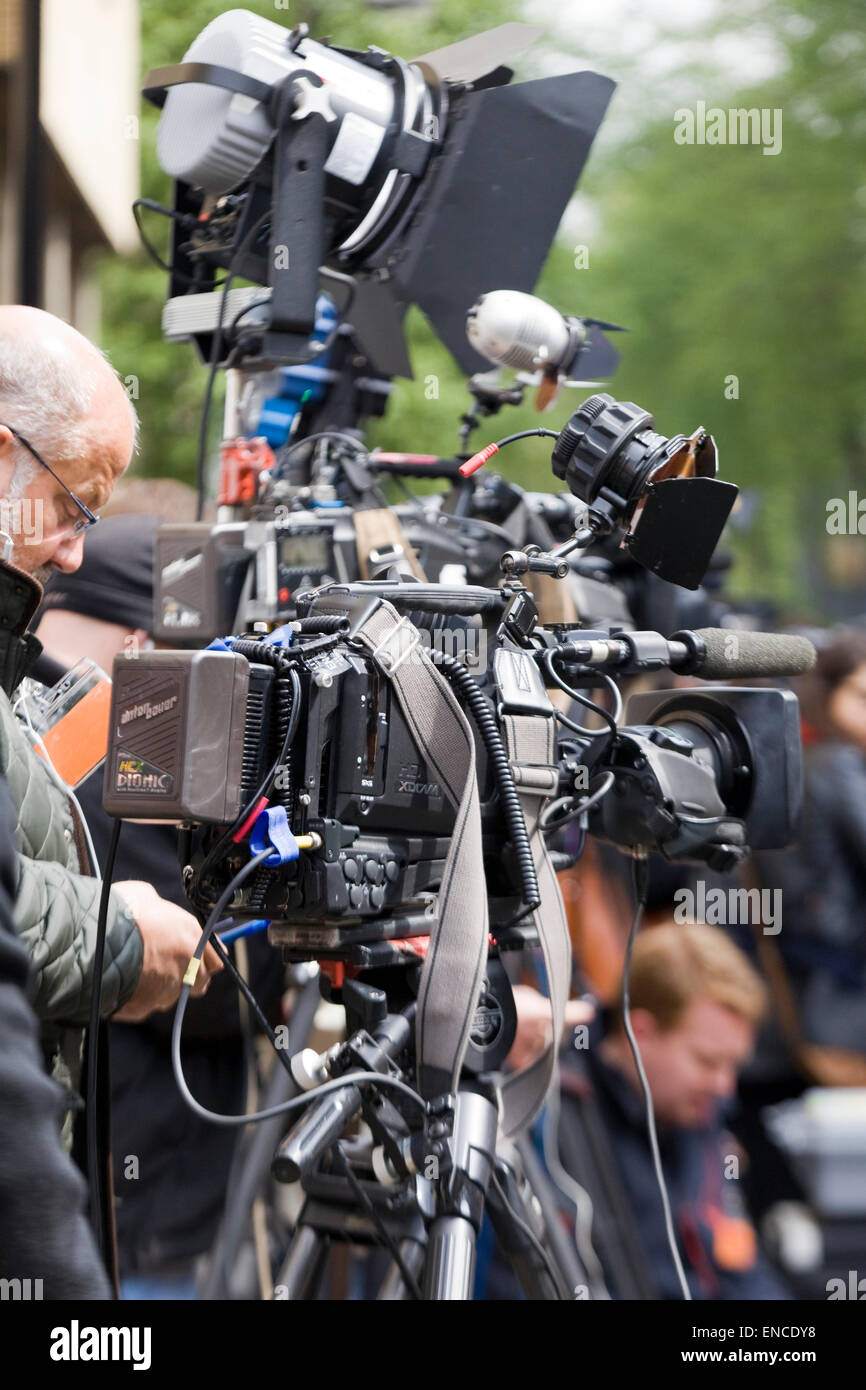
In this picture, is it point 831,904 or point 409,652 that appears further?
point 831,904

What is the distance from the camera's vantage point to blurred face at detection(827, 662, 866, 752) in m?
4.21

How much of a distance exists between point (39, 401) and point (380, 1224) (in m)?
1.15

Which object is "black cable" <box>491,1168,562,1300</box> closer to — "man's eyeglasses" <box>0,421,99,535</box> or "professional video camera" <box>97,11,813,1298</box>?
"professional video camera" <box>97,11,813,1298</box>

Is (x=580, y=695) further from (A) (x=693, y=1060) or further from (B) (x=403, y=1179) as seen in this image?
(A) (x=693, y=1060)

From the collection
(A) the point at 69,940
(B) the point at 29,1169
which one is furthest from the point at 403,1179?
(B) the point at 29,1169

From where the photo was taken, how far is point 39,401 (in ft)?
6.36

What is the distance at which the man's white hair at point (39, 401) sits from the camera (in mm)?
1932

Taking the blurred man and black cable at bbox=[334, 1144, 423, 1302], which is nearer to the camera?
black cable at bbox=[334, 1144, 423, 1302]

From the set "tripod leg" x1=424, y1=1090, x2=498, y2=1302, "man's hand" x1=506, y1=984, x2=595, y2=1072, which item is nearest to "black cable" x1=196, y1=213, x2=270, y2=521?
"man's hand" x1=506, y1=984, x2=595, y2=1072

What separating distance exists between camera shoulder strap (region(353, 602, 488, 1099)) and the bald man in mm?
379

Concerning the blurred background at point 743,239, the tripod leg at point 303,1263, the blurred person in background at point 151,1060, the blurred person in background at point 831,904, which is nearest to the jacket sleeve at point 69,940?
the tripod leg at point 303,1263

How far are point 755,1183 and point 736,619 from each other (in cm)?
161

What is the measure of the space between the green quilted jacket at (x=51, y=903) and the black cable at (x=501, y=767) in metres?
0.53
